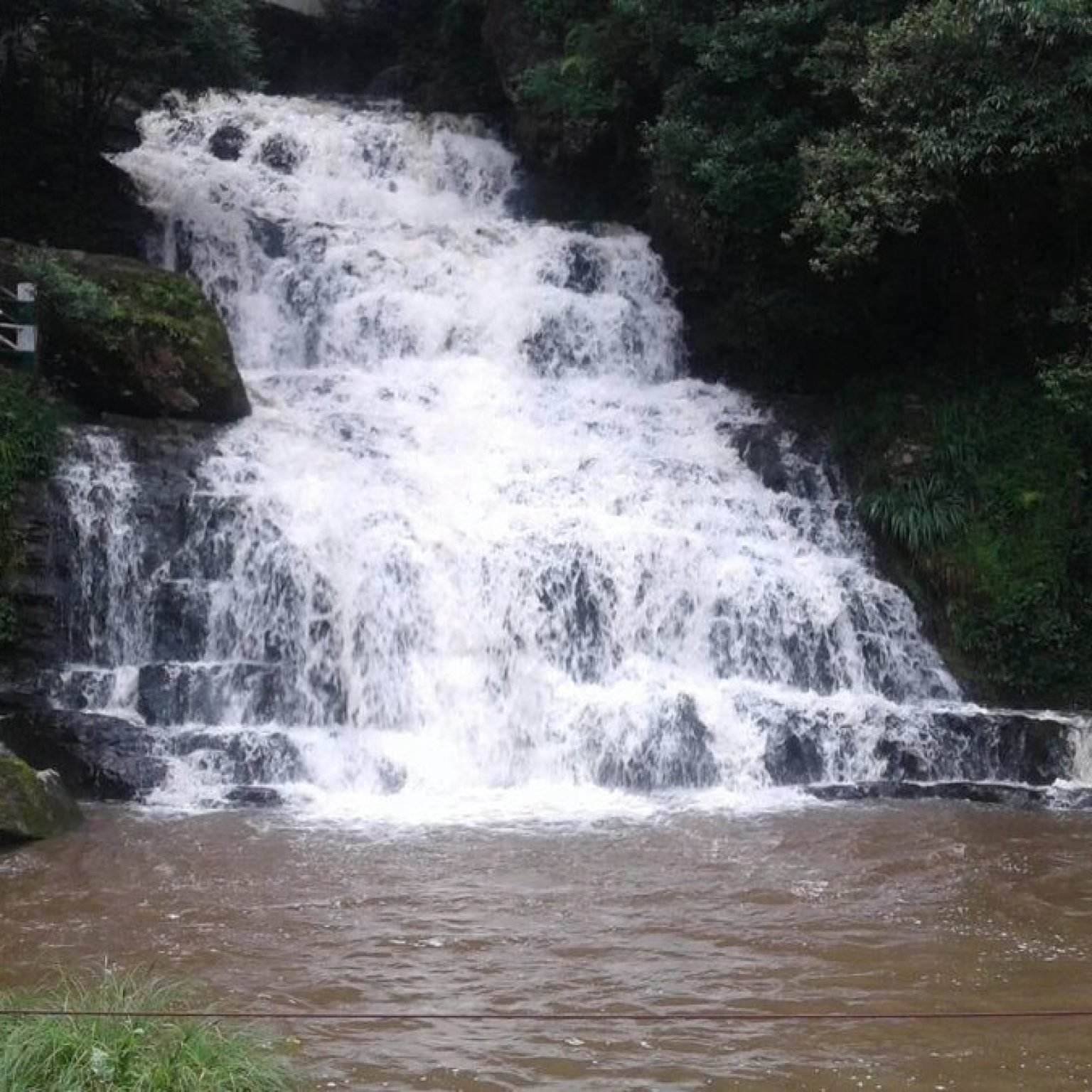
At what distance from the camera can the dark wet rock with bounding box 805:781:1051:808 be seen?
38.2 ft

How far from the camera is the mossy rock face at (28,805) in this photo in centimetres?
961

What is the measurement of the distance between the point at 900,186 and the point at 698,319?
16.5 feet

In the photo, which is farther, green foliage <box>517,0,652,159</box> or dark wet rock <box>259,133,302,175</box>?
dark wet rock <box>259,133,302,175</box>

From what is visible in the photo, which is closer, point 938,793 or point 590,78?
point 938,793

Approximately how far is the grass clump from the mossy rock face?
411cm

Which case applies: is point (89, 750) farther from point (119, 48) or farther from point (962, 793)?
point (119, 48)

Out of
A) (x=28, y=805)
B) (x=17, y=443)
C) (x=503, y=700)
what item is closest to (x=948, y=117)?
(x=503, y=700)

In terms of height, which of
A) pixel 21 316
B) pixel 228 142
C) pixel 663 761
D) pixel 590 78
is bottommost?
pixel 663 761

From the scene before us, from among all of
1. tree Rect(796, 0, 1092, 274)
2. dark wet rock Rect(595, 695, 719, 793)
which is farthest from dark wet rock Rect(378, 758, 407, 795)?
tree Rect(796, 0, 1092, 274)

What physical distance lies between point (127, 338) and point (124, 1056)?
10.9 m

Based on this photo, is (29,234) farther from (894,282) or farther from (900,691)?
(900,691)

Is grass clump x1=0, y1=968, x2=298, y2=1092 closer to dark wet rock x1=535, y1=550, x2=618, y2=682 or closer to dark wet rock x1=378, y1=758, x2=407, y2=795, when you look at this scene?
dark wet rock x1=378, y1=758, x2=407, y2=795

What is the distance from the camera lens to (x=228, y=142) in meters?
22.3

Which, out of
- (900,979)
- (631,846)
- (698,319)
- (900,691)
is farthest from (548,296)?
(900,979)
